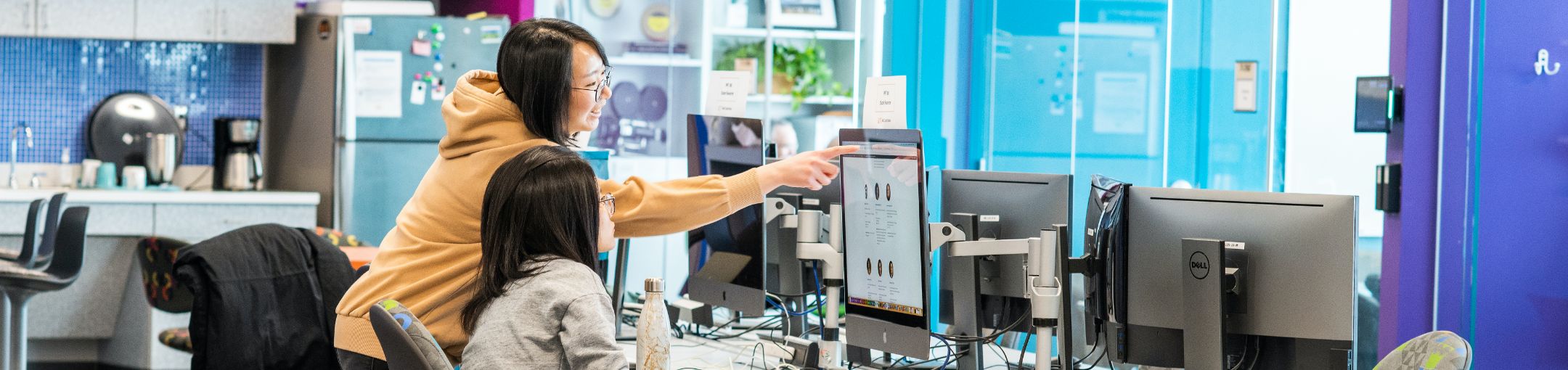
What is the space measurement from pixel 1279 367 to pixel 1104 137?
2493 millimetres

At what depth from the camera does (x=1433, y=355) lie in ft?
6.49

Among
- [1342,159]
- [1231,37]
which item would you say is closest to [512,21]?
[1231,37]

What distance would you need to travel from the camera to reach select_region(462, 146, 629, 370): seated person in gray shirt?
5.62ft

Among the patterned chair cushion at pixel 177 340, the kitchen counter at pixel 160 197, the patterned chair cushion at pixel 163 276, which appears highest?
the kitchen counter at pixel 160 197

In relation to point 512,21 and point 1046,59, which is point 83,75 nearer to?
point 512,21

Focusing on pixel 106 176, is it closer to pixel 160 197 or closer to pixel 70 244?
pixel 160 197

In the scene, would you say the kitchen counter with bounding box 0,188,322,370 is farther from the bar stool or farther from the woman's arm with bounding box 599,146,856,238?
the woman's arm with bounding box 599,146,856,238

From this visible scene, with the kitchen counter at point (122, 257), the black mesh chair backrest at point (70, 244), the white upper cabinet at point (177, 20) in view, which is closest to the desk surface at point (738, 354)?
the black mesh chair backrest at point (70, 244)

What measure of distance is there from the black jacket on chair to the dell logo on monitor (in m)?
2.02

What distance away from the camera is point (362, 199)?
5.57m

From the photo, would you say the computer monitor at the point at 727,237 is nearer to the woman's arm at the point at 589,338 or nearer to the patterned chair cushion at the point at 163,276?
the woman's arm at the point at 589,338

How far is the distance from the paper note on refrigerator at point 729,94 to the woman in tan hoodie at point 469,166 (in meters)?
0.95

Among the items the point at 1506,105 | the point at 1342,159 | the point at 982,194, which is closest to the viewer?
the point at 982,194

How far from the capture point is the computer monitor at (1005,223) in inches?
103
